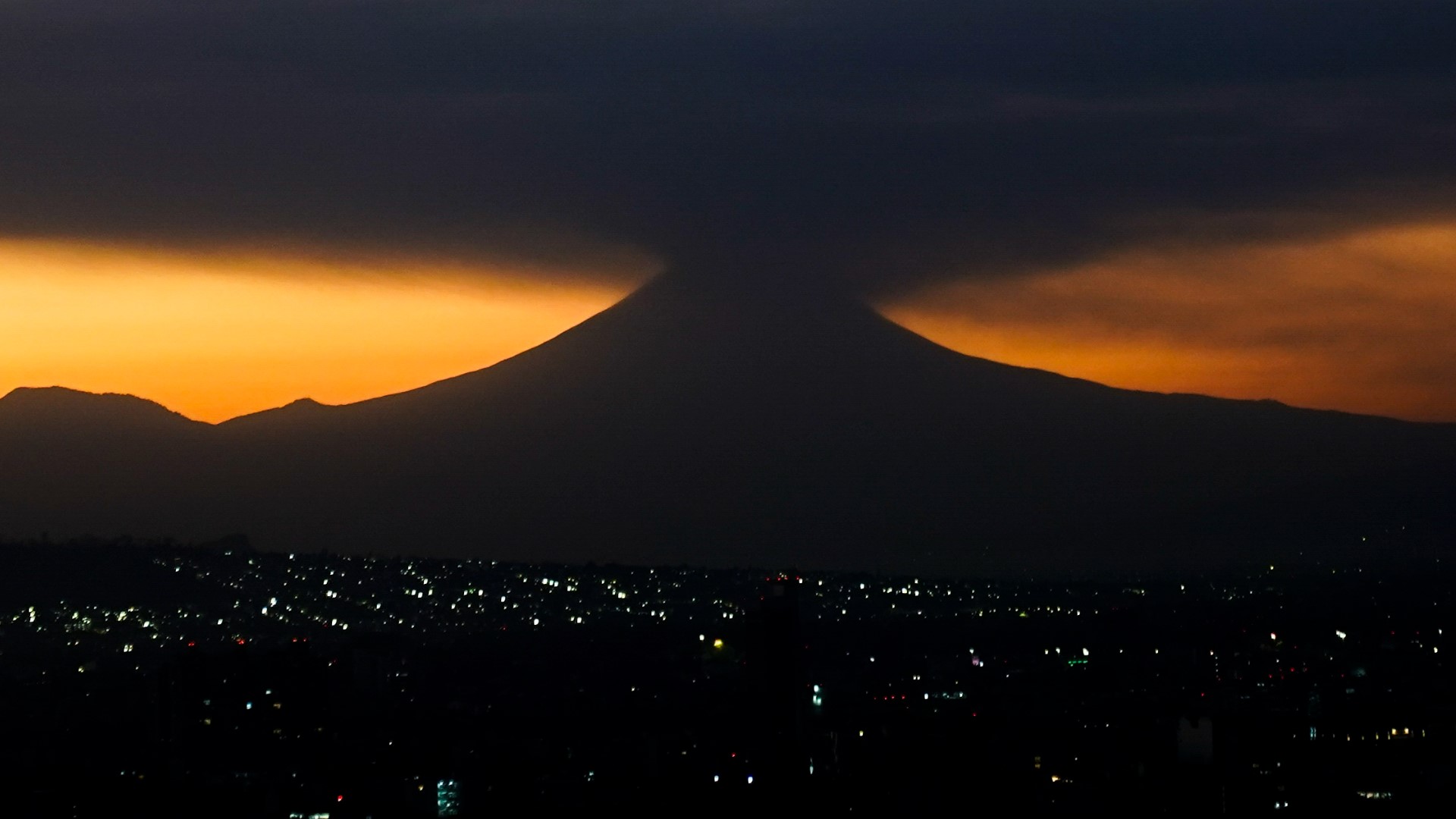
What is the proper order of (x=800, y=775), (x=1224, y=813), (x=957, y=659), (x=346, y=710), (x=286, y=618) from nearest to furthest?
1. (x=1224, y=813)
2. (x=800, y=775)
3. (x=346, y=710)
4. (x=957, y=659)
5. (x=286, y=618)

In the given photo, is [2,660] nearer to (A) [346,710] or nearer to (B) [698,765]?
(A) [346,710]

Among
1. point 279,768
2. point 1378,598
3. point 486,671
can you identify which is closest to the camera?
point 279,768

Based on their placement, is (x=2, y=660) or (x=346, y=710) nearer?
(x=346, y=710)

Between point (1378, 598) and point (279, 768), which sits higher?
point (1378, 598)

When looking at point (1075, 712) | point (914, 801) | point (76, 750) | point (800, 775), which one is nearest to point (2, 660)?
point (76, 750)

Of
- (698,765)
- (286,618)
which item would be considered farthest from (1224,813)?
(286,618)

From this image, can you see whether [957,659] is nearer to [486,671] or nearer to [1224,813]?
[486,671]
